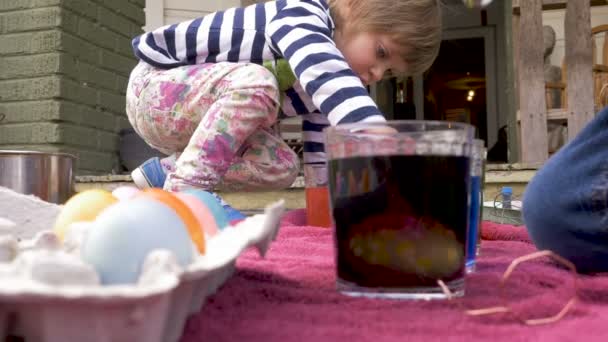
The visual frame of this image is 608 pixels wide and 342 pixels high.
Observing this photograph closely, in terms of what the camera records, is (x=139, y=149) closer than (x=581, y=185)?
No

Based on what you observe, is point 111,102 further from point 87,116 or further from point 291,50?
point 291,50

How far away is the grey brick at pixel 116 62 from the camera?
246 cm

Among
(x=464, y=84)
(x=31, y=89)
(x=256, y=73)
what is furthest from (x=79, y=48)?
(x=464, y=84)

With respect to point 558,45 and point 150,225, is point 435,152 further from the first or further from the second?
point 558,45

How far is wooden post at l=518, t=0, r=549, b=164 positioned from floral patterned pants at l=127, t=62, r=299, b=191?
32.7 inches

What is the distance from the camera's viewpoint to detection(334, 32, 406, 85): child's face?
1173 millimetres

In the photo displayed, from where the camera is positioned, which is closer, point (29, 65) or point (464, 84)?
point (29, 65)

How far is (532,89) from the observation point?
1.92 metres

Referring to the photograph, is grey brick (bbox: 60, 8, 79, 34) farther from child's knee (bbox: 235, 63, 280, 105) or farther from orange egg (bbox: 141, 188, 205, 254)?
orange egg (bbox: 141, 188, 205, 254)

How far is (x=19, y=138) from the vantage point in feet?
7.34

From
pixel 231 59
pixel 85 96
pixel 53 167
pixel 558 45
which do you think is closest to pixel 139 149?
pixel 85 96

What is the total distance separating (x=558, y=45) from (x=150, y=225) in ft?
12.6

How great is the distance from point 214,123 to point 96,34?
1.41 metres

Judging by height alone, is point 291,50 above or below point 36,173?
above
